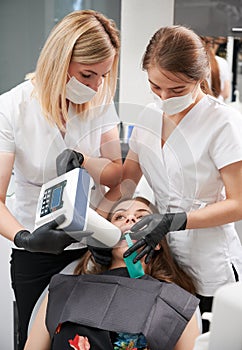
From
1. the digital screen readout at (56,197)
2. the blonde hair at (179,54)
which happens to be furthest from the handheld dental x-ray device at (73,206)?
the blonde hair at (179,54)

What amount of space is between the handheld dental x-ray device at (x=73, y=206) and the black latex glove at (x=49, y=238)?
2 centimetres

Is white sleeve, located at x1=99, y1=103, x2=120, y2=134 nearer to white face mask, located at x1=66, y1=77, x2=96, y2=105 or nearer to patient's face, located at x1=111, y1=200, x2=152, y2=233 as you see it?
white face mask, located at x1=66, y1=77, x2=96, y2=105

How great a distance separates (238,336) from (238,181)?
0.86 meters

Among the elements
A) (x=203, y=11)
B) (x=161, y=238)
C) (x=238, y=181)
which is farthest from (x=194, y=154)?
(x=203, y=11)

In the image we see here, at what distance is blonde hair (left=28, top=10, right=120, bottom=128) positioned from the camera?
72.6 inches

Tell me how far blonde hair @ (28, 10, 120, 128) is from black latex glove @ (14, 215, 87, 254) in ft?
1.20

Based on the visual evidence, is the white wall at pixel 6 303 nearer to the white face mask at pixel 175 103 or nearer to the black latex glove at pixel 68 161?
the black latex glove at pixel 68 161

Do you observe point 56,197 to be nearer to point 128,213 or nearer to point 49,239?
point 49,239

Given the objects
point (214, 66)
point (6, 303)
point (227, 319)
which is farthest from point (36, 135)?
point (214, 66)

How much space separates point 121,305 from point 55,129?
59 centimetres

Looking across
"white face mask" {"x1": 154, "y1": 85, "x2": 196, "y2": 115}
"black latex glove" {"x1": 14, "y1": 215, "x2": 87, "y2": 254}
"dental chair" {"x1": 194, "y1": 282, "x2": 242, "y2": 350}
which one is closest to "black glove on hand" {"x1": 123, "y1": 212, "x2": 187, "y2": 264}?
"black latex glove" {"x1": 14, "y1": 215, "x2": 87, "y2": 254}

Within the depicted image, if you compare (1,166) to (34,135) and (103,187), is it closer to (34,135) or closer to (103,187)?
(34,135)

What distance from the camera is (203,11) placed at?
3.06 metres

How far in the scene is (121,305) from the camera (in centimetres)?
193
